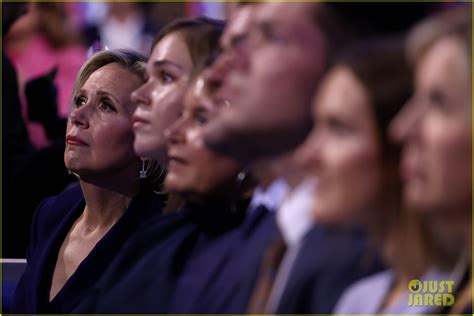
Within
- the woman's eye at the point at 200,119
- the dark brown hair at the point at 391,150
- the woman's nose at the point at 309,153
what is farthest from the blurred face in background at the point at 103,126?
the dark brown hair at the point at 391,150

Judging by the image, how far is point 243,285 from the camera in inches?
51.8

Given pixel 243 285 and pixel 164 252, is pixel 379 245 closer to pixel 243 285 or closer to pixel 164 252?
pixel 243 285

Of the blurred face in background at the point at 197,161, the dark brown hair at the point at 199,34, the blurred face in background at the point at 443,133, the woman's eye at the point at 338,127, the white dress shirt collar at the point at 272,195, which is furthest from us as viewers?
the dark brown hair at the point at 199,34

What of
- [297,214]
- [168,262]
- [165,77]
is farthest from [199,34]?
[297,214]

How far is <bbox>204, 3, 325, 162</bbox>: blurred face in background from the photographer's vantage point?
1219mm

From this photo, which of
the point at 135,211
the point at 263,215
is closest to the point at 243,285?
the point at 263,215

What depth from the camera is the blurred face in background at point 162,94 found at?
157 centimetres

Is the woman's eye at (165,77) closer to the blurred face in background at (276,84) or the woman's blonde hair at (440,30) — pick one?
the blurred face in background at (276,84)

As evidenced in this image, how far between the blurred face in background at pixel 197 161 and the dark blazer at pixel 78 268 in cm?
45

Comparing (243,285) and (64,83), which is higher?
(243,285)

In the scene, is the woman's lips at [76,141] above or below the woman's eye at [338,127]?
below

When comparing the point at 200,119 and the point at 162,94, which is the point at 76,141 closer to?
the point at 162,94

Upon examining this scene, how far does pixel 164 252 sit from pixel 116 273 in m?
0.10

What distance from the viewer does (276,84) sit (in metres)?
1.23
